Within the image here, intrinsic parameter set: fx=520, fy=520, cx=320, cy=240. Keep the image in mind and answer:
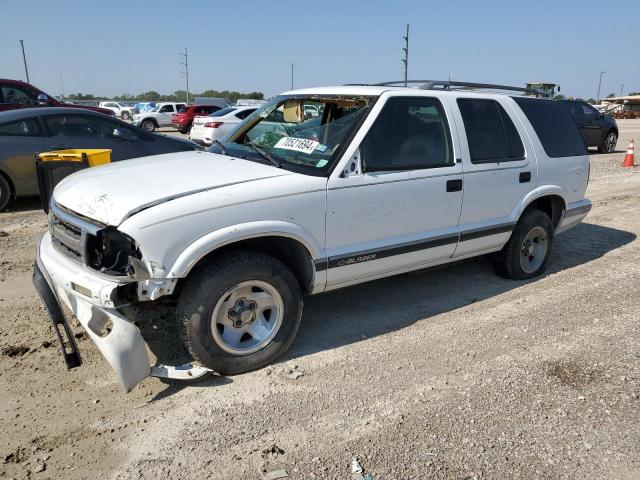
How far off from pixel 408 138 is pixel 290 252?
51.4 inches

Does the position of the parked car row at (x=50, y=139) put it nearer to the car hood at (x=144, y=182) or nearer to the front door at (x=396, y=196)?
the car hood at (x=144, y=182)

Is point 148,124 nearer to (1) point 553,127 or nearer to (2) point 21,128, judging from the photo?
(2) point 21,128

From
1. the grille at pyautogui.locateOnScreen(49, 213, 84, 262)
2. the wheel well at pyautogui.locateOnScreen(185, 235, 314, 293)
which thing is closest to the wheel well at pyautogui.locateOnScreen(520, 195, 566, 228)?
the wheel well at pyautogui.locateOnScreen(185, 235, 314, 293)

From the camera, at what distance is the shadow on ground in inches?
151

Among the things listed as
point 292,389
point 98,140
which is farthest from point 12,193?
point 292,389

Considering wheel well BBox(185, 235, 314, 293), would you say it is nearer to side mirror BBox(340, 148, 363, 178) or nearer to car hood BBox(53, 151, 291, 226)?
car hood BBox(53, 151, 291, 226)

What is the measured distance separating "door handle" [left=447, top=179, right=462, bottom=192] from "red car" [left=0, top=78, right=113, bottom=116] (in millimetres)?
9831

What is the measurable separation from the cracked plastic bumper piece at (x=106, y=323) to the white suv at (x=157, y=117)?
91.3 feet

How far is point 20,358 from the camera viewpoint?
355cm

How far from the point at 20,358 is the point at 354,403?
230 cm

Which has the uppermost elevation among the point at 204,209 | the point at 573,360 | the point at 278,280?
the point at 204,209

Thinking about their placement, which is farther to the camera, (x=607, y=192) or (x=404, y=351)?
(x=607, y=192)

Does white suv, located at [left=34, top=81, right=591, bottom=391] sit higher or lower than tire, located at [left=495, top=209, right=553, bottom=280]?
higher

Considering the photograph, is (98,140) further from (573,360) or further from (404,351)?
(573,360)
